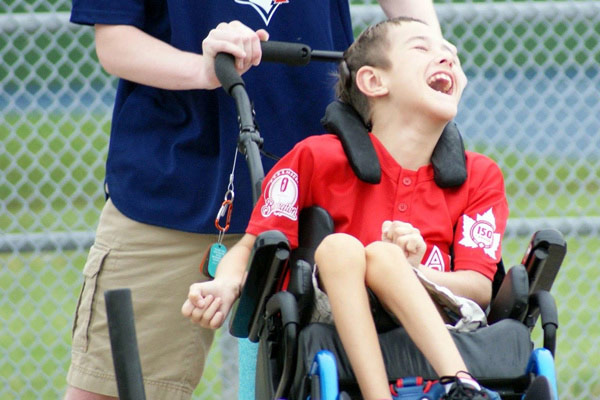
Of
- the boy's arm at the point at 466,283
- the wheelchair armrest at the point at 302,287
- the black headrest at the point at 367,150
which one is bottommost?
the boy's arm at the point at 466,283

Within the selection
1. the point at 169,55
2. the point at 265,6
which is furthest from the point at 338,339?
the point at 265,6

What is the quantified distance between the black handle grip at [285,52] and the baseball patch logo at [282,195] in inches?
10.8

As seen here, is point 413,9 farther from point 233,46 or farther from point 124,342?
point 124,342

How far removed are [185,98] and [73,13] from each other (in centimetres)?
36

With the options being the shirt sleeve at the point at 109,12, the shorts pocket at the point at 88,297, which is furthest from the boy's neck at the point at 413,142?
the shorts pocket at the point at 88,297

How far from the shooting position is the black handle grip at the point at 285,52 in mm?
2658

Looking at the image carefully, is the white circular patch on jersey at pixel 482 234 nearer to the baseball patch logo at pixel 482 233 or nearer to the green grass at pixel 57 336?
the baseball patch logo at pixel 482 233

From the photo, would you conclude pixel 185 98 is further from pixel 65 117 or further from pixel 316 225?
pixel 65 117

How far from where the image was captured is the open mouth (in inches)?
106

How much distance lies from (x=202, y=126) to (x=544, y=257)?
1.00 metres

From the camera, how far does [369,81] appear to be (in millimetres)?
2844

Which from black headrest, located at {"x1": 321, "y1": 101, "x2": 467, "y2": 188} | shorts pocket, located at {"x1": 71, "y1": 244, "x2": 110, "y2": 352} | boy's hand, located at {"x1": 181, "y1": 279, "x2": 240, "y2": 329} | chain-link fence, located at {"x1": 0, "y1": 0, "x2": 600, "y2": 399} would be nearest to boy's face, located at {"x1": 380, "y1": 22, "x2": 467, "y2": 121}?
black headrest, located at {"x1": 321, "y1": 101, "x2": 467, "y2": 188}

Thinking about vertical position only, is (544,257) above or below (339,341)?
above

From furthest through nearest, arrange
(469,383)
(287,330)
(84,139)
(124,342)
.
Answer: (84,139), (287,330), (469,383), (124,342)
